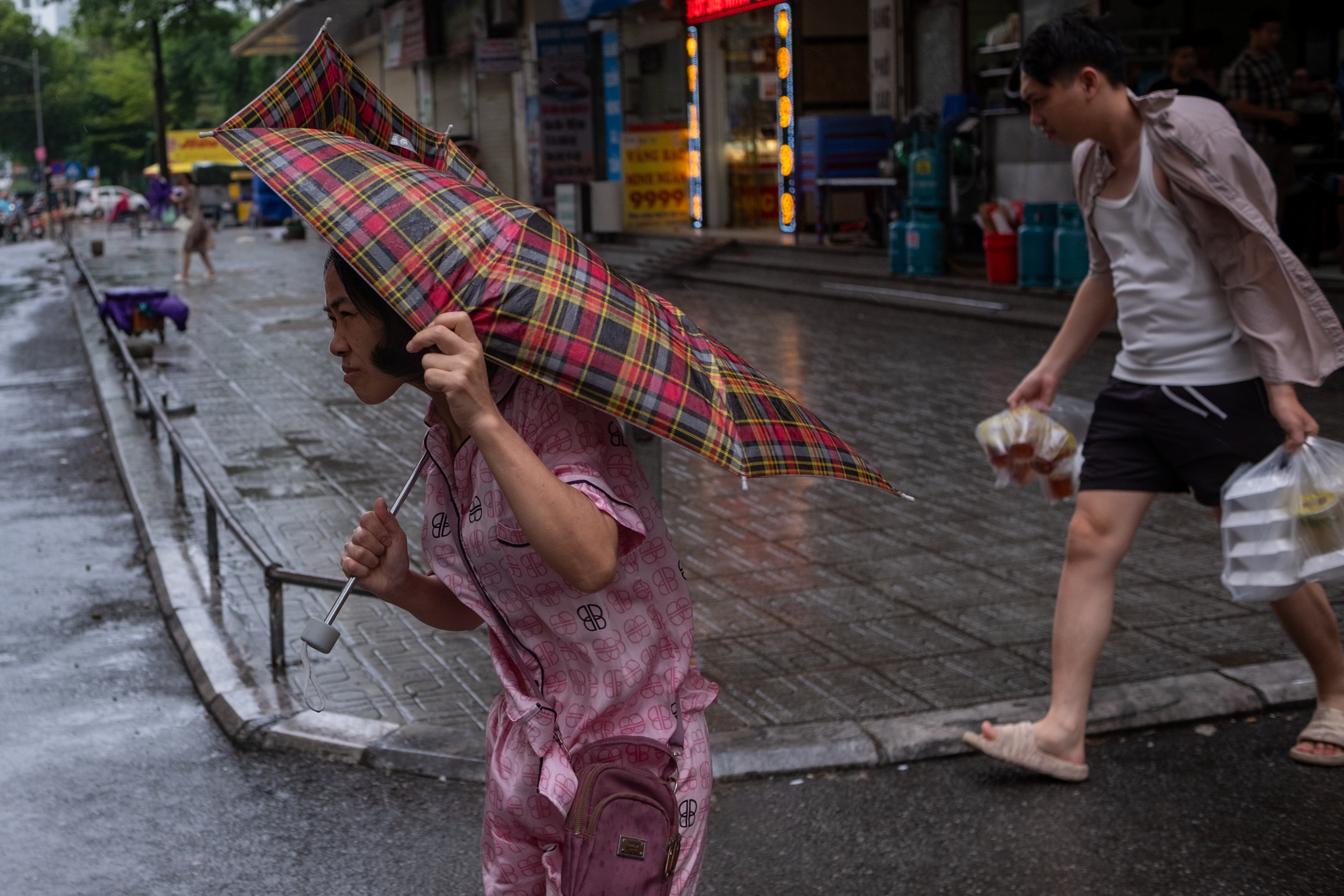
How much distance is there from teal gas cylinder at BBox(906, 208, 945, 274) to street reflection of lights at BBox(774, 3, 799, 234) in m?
3.58

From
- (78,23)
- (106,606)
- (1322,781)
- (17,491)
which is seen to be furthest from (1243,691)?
(78,23)

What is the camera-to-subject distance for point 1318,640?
3.89 m

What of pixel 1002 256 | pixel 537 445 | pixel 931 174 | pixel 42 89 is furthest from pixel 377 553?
pixel 42 89

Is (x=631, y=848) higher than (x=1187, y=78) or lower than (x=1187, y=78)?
lower

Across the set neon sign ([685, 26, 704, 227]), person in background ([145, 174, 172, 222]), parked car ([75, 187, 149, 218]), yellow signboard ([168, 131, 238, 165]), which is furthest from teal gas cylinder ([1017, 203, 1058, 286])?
parked car ([75, 187, 149, 218])

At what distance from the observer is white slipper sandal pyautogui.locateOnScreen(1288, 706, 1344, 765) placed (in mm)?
3908

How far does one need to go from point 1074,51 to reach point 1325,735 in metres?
2.00

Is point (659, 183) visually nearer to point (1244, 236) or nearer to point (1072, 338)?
point (1072, 338)

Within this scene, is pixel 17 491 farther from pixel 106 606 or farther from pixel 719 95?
pixel 719 95

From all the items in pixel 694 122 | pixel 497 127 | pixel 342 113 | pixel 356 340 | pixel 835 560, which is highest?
pixel 497 127

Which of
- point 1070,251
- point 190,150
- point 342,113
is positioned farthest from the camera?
point 190,150

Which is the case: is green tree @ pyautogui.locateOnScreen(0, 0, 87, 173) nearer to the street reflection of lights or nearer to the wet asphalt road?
the street reflection of lights

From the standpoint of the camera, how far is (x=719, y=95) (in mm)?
22547

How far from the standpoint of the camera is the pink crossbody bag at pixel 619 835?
1.93 m
